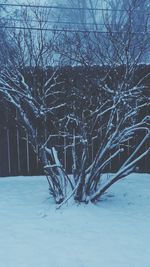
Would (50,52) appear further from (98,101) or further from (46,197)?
(46,197)

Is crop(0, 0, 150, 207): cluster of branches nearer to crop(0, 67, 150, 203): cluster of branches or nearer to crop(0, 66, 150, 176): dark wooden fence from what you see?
crop(0, 67, 150, 203): cluster of branches

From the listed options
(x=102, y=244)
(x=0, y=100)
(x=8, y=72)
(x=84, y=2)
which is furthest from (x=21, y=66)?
(x=84, y=2)

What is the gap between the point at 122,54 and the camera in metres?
5.78

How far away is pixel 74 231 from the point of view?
4355mm

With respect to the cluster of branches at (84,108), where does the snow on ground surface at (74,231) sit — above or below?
below

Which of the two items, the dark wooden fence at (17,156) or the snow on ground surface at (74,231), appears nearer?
the snow on ground surface at (74,231)

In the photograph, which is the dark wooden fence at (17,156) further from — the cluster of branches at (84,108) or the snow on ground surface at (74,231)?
the snow on ground surface at (74,231)

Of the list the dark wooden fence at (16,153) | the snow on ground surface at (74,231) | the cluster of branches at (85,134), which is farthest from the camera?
the dark wooden fence at (16,153)

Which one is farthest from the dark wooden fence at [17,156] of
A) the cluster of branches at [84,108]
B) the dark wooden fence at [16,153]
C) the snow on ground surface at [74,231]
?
the snow on ground surface at [74,231]

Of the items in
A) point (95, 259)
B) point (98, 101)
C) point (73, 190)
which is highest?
point (98, 101)

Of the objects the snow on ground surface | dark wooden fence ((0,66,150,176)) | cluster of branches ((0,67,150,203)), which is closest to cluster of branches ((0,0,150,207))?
cluster of branches ((0,67,150,203))

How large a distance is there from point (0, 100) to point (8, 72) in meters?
1.23

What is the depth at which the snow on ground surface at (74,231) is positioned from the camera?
3715 mm

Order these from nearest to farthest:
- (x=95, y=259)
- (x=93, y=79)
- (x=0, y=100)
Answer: (x=95, y=259) < (x=93, y=79) < (x=0, y=100)
